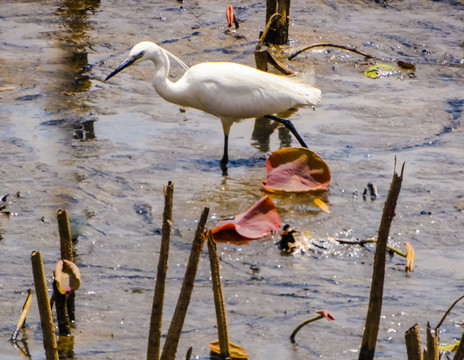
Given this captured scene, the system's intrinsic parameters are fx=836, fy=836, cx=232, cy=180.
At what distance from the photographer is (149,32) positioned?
10.4 meters

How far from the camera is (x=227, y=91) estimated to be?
678 centimetres

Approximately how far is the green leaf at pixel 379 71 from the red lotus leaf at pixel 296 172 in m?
3.05

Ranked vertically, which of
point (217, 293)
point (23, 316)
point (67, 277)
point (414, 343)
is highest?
point (414, 343)

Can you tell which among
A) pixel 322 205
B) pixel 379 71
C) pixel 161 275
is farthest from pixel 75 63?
pixel 161 275

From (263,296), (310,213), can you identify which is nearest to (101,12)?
(310,213)

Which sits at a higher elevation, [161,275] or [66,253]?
[161,275]

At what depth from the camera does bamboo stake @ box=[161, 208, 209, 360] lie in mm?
2797

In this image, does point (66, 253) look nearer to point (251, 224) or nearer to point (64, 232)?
point (64, 232)

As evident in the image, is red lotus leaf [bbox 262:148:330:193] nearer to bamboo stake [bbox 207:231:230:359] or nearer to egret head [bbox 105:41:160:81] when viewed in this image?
egret head [bbox 105:41:160:81]

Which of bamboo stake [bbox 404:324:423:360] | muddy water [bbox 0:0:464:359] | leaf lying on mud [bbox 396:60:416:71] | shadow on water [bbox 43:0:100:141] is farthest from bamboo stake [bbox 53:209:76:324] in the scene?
leaf lying on mud [bbox 396:60:416:71]

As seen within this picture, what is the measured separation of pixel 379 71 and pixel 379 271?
6.54m

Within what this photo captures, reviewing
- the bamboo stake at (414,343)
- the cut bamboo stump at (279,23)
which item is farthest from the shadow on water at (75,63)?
the bamboo stake at (414,343)

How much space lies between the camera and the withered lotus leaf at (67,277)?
353cm

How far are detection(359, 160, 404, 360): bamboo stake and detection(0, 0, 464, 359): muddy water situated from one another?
951 mm
